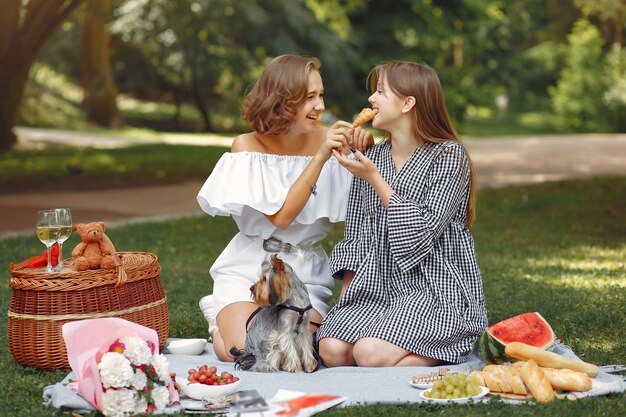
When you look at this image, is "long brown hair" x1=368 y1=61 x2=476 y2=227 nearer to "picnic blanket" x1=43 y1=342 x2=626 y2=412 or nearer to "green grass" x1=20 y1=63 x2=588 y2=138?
"picnic blanket" x1=43 y1=342 x2=626 y2=412

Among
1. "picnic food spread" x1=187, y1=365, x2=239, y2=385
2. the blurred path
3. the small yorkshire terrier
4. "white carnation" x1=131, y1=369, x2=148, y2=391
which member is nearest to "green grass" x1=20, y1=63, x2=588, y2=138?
the blurred path

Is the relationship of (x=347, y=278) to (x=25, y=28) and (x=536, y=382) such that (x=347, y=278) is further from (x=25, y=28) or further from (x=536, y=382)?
(x=25, y=28)

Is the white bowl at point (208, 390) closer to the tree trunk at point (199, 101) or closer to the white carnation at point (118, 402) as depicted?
the white carnation at point (118, 402)

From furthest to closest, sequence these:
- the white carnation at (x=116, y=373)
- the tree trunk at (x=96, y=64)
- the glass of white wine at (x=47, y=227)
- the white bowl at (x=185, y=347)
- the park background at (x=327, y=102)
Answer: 1. the tree trunk at (x=96, y=64)
2. the park background at (x=327, y=102)
3. the white bowl at (x=185, y=347)
4. the glass of white wine at (x=47, y=227)
5. the white carnation at (x=116, y=373)

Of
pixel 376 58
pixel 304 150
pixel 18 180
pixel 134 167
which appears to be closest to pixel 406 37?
pixel 376 58

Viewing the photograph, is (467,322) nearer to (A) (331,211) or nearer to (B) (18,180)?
(A) (331,211)

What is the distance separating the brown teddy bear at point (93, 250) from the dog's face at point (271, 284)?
0.94 meters

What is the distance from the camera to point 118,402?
4039 millimetres

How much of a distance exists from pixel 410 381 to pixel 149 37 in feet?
75.3

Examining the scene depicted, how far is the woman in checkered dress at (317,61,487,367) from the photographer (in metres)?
4.86

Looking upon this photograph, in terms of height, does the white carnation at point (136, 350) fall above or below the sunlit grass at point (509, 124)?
below

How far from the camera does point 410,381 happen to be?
455cm

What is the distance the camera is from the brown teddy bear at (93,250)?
16.3ft

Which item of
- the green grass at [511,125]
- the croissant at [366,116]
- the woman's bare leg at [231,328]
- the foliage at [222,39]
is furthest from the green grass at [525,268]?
the green grass at [511,125]
